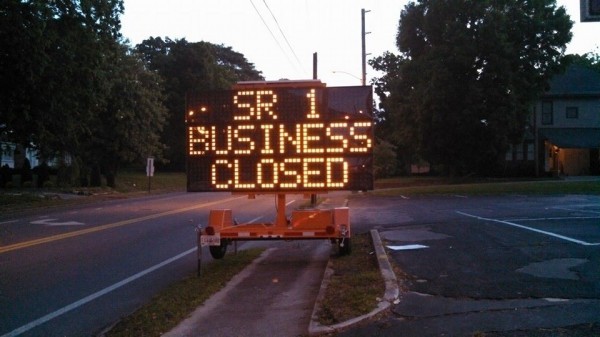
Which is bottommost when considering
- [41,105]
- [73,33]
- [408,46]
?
[41,105]

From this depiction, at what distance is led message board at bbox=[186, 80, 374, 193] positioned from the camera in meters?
11.9

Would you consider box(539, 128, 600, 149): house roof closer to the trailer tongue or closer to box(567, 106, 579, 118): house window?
box(567, 106, 579, 118): house window

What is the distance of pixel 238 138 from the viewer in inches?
480

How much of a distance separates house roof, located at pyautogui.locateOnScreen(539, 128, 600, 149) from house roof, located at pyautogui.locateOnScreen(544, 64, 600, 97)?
9.33 ft

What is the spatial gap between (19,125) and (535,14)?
3213 centimetres

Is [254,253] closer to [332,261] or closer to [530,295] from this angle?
[332,261]

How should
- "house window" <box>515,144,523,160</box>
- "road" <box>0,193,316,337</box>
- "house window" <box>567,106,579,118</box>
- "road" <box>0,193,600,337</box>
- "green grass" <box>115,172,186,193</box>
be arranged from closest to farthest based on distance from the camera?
"road" <box>0,193,600,337</box> → "road" <box>0,193,316,337</box> → "house window" <box>515,144,523,160</box> → "house window" <box>567,106,579,118</box> → "green grass" <box>115,172,186,193</box>

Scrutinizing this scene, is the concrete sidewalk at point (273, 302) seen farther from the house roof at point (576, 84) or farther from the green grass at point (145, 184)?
the house roof at point (576, 84)

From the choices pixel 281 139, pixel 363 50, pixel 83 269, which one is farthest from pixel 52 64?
pixel 281 139

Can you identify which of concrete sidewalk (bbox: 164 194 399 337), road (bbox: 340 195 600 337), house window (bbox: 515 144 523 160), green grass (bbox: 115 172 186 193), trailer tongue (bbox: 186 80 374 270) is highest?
house window (bbox: 515 144 523 160)

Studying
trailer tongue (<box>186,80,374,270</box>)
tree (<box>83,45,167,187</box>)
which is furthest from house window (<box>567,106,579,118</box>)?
trailer tongue (<box>186,80,374,270</box>)

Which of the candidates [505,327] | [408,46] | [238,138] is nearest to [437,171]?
[408,46]

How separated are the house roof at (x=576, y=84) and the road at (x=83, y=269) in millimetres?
37305

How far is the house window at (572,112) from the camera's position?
50812 millimetres
